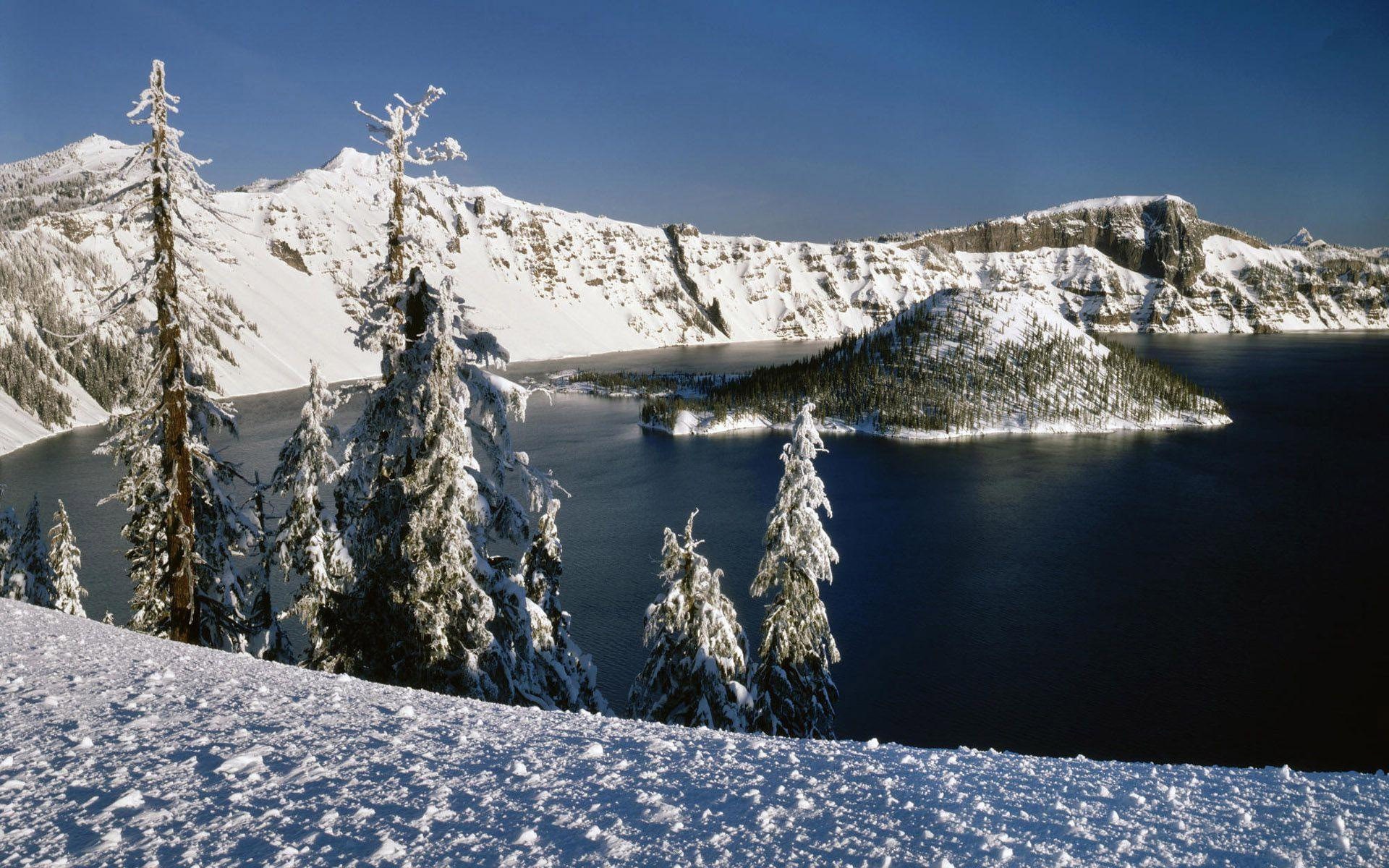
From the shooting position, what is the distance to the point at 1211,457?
94250mm

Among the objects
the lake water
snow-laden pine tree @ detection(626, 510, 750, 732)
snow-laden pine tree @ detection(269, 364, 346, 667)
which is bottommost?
the lake water

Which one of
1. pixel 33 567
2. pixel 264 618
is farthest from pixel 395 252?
Answer: pixel 33 567

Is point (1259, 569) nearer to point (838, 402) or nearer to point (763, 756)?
point (763, 756)

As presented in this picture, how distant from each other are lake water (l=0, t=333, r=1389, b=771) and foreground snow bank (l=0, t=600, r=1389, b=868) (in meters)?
27.2

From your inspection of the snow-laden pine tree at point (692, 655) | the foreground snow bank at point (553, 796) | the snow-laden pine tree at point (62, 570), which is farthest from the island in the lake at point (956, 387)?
the foreground snow bank at point (553, 796)

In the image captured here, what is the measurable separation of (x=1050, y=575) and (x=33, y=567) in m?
57.8

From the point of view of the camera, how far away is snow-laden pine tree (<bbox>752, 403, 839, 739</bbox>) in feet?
73.8

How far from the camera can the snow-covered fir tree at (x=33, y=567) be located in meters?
26.8

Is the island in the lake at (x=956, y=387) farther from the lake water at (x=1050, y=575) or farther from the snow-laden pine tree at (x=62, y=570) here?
the snow-laden pine tree at (x=62, y=570)

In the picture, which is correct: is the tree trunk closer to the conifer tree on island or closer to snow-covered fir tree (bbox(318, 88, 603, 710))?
snow-covered fir tree (bbox(318, 88, 603, 710))

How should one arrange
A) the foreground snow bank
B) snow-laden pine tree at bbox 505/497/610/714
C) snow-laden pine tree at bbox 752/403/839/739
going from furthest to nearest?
snow-laden pine tree at bbox 505/497/610/714 → snow-laden pine tree at bbox 752/403/839/739 → the foreground snow bank

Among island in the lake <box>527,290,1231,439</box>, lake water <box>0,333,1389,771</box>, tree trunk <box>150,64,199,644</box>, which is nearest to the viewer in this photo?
tree trunk <box>150,64,199,644</box>

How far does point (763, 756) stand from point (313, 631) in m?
17.7

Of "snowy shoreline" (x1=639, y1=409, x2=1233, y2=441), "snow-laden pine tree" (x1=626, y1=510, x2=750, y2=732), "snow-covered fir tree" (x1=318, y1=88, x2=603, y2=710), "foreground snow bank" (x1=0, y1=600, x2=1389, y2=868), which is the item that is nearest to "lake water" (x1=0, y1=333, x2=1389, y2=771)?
"snowy shoreline" (x1=639, y1=409, x2=1233, y2=441)
